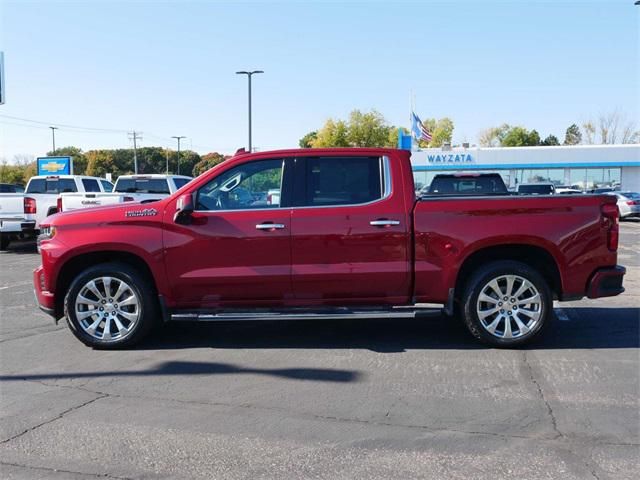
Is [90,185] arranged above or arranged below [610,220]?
above

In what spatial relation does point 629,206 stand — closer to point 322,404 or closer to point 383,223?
point 383,223

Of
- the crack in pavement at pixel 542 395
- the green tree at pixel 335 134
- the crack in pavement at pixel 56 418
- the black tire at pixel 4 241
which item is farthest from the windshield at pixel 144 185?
the green tree at pixel 335 134

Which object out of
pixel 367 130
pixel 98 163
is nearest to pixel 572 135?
pixel 367 130

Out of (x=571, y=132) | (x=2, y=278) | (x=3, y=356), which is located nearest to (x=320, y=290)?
(x=3, y=356)

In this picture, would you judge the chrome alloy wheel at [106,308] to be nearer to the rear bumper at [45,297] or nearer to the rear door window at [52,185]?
the rear bumper at [45,297]

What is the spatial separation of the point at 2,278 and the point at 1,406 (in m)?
6.98

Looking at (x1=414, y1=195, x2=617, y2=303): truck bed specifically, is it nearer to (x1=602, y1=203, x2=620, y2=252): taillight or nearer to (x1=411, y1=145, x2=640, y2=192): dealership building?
(x1=602, y1=203, x2=620, y2=252): taillight

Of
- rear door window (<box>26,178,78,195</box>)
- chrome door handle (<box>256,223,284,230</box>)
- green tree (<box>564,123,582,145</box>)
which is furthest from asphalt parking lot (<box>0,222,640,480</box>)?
green tree (<box>564,123,582,145</box>)

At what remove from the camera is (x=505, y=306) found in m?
6.02

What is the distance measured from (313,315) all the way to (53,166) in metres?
52.0

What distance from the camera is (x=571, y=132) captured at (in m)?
120

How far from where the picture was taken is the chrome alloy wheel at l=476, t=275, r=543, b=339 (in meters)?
5.99

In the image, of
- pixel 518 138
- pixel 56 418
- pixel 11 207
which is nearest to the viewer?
pixel 56 418

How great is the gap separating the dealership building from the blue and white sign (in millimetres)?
29422
